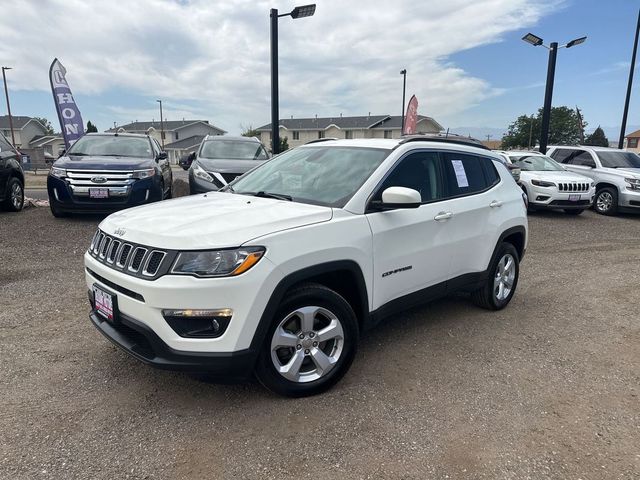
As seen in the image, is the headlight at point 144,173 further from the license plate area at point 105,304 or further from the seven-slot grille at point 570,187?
the seven-slot grille at point 570,187

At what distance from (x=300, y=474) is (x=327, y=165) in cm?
231

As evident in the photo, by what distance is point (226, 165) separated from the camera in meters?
9.16

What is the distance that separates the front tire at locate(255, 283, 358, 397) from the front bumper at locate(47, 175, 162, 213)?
19.6ft

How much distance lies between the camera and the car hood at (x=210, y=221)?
8.64 feet

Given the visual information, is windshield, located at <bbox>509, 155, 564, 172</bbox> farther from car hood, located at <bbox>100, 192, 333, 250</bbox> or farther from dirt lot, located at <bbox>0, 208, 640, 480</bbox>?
car hood, located at <bbox>100, 192, 333, 250</bbox>

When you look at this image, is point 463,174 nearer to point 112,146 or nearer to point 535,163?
point 112,146

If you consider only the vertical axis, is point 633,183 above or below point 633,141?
below

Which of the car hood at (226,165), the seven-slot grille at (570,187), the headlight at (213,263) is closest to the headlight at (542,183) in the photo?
the seven-slot grille at (570,187)

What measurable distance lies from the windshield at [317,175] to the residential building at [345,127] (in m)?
49.7

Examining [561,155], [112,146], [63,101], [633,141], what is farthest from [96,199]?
[633,141]

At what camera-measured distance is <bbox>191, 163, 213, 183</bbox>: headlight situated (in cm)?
881

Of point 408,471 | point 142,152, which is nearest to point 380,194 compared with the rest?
point 408,471

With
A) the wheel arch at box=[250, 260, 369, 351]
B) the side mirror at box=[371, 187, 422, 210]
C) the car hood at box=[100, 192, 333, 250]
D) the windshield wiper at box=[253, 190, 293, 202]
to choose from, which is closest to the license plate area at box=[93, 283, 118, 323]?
the car hood at box=[100, 192, 333, 250]

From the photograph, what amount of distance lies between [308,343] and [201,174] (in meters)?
6.68
